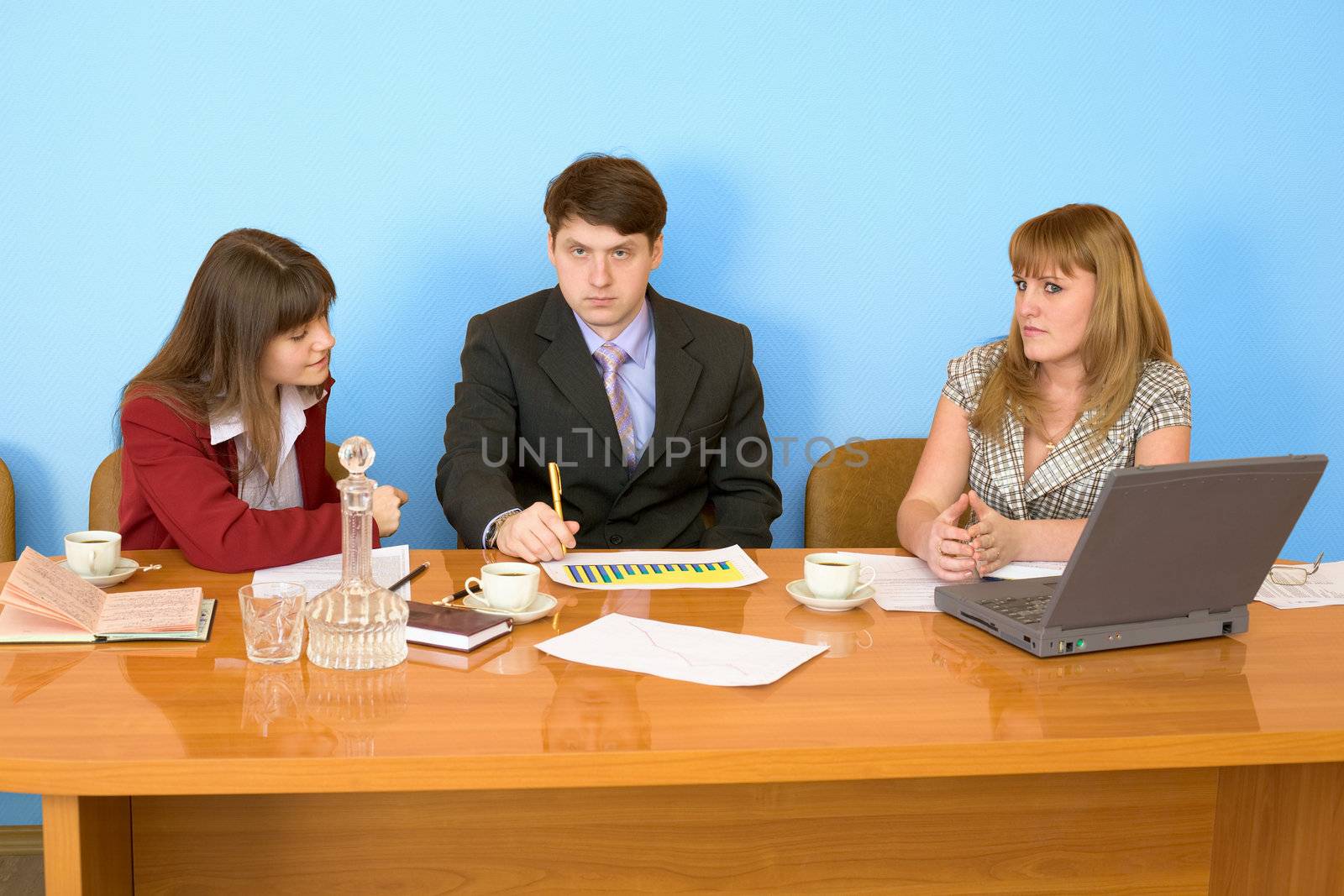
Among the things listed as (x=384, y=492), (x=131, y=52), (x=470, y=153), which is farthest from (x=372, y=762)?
(x=131, y=52)

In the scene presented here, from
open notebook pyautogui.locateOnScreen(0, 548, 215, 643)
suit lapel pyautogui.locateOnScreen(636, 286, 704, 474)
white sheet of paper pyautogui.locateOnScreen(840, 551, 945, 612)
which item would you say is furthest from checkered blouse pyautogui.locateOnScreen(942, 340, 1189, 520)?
open notebook pyautogui.locateOnScreen(0, 548, 215, 643)

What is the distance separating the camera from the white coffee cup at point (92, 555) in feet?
5.59

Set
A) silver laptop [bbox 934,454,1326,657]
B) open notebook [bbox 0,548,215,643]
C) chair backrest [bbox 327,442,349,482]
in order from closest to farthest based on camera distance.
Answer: silver laptop [bbox 934,454,1326,657], open notebook [bbox 0,548,215,643], chair backrest [bbox 327,442,349,482]

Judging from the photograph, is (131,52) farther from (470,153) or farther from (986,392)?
(986,392)

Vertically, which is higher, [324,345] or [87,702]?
[324,345]

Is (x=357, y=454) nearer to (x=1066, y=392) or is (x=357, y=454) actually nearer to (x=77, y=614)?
(x=77, y=614)

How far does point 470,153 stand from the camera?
271cm

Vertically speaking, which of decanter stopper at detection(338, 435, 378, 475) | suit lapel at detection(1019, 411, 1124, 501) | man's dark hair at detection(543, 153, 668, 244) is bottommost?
suit lapel at detection(1019, 411, 1124, 501)

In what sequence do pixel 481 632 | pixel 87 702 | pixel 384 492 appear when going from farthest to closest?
1. pixel 384 492
2. pixel 481 632
3. pixel 87 702

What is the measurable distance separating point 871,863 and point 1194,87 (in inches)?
88.9

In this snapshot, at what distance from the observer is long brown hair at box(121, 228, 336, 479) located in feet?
6.82

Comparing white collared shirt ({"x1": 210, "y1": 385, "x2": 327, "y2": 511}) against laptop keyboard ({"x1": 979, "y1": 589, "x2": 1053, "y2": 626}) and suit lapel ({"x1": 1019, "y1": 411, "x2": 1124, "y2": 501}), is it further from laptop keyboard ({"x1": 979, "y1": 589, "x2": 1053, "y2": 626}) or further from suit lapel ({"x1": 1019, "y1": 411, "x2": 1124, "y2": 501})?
suit lapel ({"x1": 1019, "y1": 411, "x2": 1124, "y2": 501})

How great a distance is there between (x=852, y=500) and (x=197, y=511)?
147 cm

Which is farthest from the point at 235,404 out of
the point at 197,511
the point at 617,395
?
the point at 617,395
